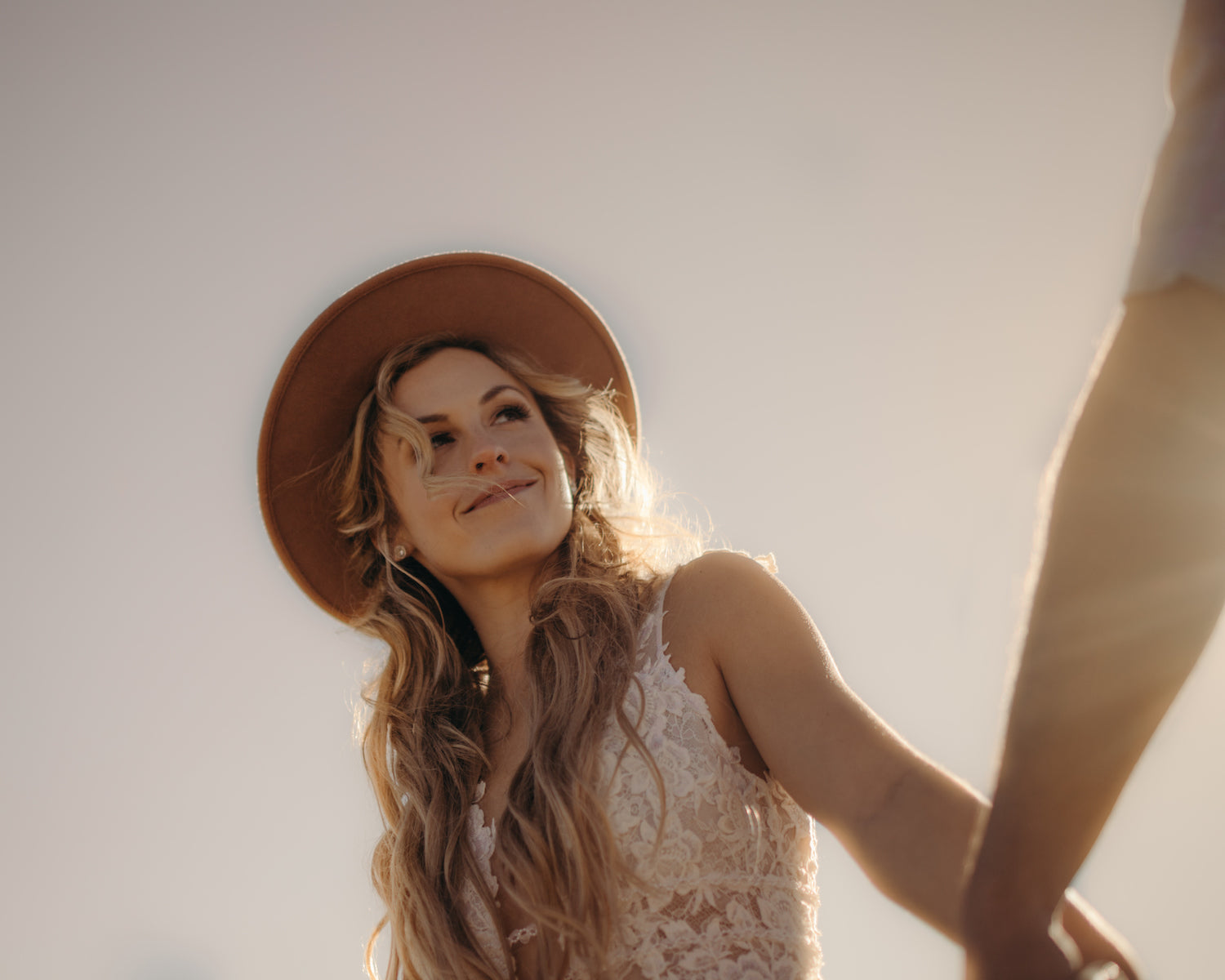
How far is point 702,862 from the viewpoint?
76.8 inches

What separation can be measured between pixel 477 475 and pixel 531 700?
754 mm

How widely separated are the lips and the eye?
0.35 meters

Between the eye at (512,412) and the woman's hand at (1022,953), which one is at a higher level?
the eye at (512,412)

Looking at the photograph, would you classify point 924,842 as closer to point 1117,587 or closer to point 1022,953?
point 1022,953

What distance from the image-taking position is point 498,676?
2.85 m

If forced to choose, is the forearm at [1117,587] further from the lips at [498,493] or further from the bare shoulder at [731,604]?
the lips at [498,493]

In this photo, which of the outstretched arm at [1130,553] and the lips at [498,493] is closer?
the outstretched arm at [1130,553]

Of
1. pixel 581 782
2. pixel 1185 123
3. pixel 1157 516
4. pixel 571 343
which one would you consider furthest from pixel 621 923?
pixel 571 343

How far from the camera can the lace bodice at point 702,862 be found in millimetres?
1906

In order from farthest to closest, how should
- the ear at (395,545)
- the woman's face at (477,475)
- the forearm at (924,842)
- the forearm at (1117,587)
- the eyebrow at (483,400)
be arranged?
1. the ear at (395,545)
2. the eyebrow at (483,400)
3. the woman's face at (477,475)
4. the forearm at (924,842)
5. the forearm at (1117,587)

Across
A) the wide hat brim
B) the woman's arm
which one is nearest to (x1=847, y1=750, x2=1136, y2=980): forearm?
the woman's arm

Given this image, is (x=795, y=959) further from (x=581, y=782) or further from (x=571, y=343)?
(x=571, y=343)

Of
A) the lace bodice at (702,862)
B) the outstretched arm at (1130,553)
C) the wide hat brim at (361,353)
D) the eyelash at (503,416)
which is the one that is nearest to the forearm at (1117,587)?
the outstretched arm at (1130,553)

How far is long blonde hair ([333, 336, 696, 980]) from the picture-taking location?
6.53 feet
